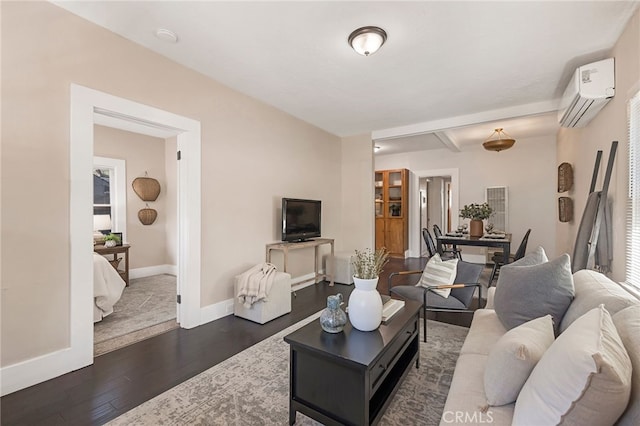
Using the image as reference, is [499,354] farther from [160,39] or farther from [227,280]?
[160,39]

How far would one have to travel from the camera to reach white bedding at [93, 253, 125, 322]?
9.92 ft

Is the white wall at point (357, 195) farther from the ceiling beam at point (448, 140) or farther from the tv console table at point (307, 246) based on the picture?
the ceiling beam at point (448, 140)

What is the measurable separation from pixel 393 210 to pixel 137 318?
20.6 ft

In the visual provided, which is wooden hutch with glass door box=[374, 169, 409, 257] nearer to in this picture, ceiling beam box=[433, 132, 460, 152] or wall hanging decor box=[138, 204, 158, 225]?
ceiling beam box=[433, 132, 460, 152]

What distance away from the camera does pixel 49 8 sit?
212 cm

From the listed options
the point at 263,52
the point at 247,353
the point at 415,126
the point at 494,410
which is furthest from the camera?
the point at 415,126

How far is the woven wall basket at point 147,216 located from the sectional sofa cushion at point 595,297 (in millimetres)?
6076

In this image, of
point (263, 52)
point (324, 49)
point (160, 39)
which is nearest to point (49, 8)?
point (160, 39)

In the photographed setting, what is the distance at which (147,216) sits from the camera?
541 centimetres

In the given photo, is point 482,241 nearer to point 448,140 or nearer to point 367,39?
point 448,140

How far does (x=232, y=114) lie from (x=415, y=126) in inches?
119

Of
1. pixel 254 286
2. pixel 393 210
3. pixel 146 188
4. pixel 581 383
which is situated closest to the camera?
pixel 581 383

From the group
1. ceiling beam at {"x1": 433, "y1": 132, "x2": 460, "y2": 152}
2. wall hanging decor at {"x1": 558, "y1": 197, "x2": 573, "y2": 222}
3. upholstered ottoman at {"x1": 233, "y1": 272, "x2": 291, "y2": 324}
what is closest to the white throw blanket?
upholstered ottoman at {"x1": 233, "y1": 272, "x2": 291, "y2": 324}

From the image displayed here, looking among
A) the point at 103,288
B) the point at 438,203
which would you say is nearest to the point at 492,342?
the point at 103,288
